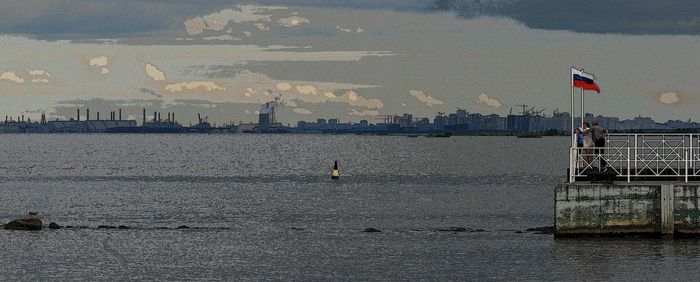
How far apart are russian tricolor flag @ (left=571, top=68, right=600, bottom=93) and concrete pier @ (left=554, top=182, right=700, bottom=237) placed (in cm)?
404

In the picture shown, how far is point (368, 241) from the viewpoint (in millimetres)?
49844

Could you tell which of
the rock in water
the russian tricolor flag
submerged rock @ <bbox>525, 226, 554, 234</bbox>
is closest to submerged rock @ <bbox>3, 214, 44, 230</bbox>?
the rock in water

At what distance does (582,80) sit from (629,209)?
503cm

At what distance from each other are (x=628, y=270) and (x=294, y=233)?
64.2ft

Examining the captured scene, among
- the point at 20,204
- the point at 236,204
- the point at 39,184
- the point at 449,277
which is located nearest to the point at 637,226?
the point at 449,277

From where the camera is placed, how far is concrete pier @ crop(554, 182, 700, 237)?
139 feet


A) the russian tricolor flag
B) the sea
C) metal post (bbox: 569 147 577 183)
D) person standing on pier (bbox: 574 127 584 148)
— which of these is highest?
the russian tricolor flag

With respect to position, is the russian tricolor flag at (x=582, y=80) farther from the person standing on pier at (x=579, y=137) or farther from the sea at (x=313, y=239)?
the sea at (x=313, y=239)

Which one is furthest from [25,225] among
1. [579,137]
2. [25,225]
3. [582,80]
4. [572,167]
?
[582,80]

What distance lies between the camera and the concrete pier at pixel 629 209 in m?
42.4

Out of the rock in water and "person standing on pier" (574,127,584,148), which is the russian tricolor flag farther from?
the rock in water

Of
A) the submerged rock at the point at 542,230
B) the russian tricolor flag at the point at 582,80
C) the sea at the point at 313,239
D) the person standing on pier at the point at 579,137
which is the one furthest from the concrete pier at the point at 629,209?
the submerged rock at the point at 542,230

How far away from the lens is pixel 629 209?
42.7 m

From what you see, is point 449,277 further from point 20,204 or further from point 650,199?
point 20,204
